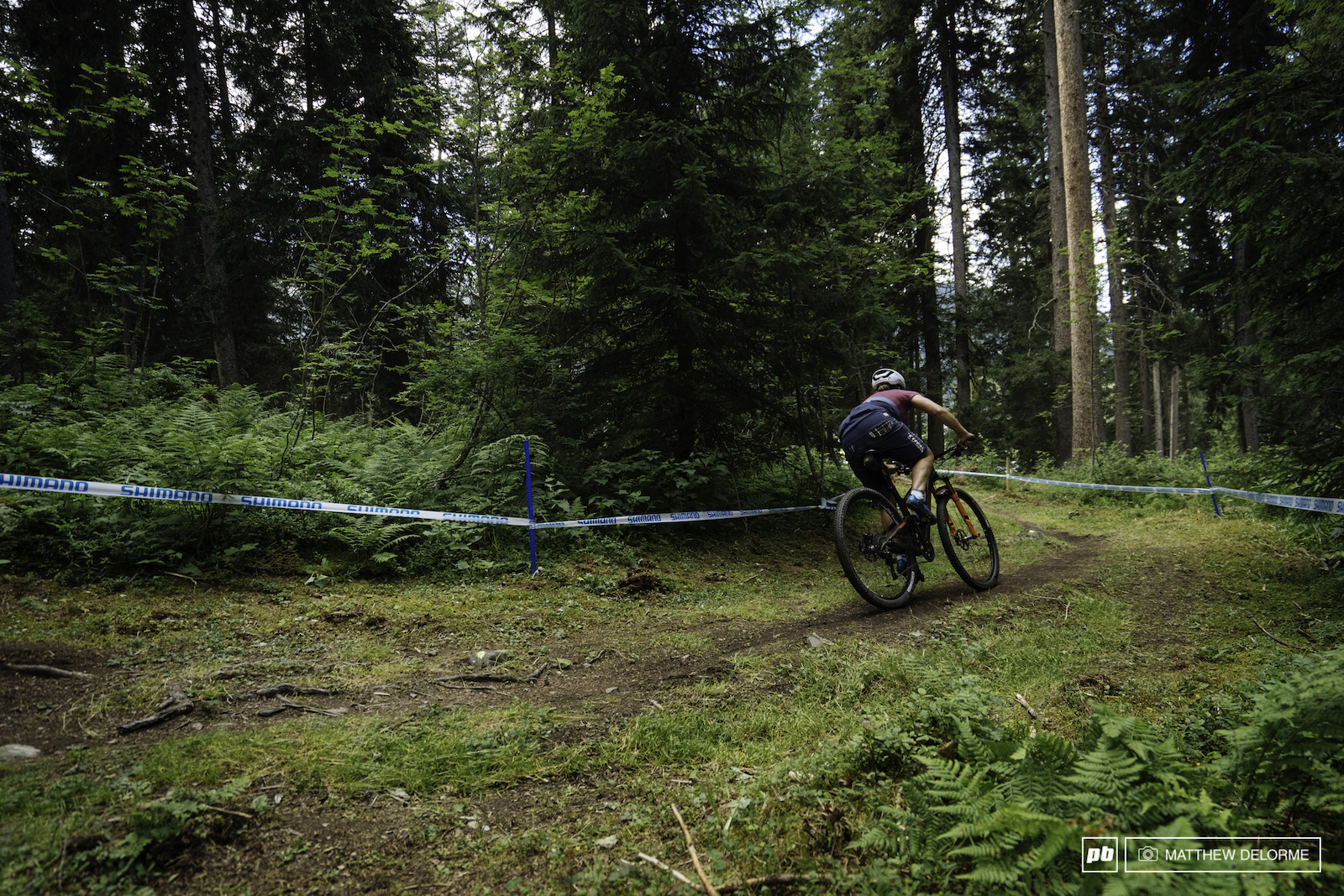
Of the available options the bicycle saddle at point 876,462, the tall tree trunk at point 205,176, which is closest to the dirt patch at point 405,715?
the bicycle saddle at point 876,462

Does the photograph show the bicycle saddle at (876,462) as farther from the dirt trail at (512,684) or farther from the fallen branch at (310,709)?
the fallen branch at (310,709)

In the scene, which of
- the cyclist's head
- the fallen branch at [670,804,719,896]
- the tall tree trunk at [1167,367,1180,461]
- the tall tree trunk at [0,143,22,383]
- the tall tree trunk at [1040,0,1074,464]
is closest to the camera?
the fallen branch at [670,804,719,896]

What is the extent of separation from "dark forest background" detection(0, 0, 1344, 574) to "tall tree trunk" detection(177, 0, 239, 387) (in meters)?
0.09

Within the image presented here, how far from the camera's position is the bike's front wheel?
5.86m

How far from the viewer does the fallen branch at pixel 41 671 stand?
325cm

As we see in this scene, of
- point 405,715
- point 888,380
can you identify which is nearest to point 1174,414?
point 888,380

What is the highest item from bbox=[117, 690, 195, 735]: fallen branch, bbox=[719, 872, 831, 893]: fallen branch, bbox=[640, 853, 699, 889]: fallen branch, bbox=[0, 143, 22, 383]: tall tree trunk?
bbox=[0, 143, 22, 383]: tall tree trunk

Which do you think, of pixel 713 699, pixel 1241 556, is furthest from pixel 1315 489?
pixel 713 699

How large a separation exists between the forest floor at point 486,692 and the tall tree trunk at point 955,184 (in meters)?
12.2

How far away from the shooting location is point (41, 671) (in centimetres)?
327

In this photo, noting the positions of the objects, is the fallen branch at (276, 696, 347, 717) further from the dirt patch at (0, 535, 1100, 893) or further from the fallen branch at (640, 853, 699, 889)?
the fallen branch at (640, 853, 699, 889)

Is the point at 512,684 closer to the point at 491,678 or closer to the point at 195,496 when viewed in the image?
the point at 491,678

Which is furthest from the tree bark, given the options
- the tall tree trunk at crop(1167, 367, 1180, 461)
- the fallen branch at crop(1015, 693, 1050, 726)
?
the fallen branch at crop(1015, 693, 1050, 726)

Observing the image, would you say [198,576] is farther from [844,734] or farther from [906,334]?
[906,334]
